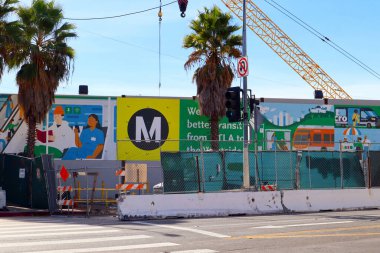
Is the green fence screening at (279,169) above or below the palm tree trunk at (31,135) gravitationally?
below

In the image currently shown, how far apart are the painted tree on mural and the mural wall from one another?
2.85 meters

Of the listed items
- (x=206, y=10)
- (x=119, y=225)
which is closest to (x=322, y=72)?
(x=206, y=10)

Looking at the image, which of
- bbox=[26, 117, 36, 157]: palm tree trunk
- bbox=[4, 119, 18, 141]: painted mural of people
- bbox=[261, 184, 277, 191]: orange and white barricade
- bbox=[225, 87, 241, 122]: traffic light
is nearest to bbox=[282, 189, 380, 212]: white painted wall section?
bbox=[261, 184, 277, 191]: orange and white barricade

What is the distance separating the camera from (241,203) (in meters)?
19.7

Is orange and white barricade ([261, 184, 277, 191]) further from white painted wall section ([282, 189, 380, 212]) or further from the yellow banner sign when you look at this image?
the yellow banner sign

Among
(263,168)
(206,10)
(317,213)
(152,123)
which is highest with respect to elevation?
(206,10)

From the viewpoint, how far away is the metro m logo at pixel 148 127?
3608 centimetres

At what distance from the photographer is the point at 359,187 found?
2280 centimetres

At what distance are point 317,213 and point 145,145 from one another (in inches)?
692

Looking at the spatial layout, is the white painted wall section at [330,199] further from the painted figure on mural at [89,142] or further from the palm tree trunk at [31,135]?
the painted figure on mural at [89,142]

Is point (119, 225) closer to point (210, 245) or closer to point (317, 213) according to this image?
point (210, 245)

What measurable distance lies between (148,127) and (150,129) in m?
0.19

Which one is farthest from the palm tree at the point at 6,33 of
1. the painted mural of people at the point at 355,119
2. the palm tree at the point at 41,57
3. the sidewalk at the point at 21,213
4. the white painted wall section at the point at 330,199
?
the painted mural of people at the point at 355,119

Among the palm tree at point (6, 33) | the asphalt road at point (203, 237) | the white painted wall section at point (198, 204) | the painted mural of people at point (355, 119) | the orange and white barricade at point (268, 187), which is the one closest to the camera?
the asphalt road at point (203, 237)
